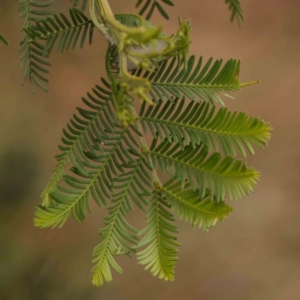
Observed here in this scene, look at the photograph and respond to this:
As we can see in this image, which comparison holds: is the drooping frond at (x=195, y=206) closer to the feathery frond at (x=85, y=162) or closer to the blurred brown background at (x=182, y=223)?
the feathery frond at (x=85, y=162)

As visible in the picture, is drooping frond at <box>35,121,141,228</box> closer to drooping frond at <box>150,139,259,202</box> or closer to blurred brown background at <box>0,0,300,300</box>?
drooping frond at <box>150,139,259,202</box>

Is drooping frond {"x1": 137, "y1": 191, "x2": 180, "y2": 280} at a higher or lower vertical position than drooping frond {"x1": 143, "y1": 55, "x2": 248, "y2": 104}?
lower

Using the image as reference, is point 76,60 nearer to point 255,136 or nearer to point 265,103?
point 265,103

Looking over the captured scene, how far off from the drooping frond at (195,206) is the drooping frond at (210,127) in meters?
0.06

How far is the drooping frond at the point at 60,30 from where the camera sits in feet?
1.17

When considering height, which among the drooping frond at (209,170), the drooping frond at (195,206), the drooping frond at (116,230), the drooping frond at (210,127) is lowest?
the drooping frond at (116,230)

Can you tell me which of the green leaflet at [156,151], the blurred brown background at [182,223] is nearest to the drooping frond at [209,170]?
the green leaflet at [156,151]

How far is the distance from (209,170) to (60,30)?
0.22 metres

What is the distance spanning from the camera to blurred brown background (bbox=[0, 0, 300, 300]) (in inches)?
35.3

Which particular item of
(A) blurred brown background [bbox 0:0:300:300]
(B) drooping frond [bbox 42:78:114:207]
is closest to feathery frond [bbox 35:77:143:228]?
(B) drooping frond [bbox 42:78:114:207]

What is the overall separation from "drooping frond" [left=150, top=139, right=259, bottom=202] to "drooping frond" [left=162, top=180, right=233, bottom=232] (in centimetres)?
1

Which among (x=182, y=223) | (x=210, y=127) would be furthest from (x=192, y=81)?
(x=182, y=223)

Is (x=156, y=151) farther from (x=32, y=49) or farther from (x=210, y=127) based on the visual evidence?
(x=32, y=49)

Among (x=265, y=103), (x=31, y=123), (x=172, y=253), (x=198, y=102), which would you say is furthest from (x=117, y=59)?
(x=265, y=103)
